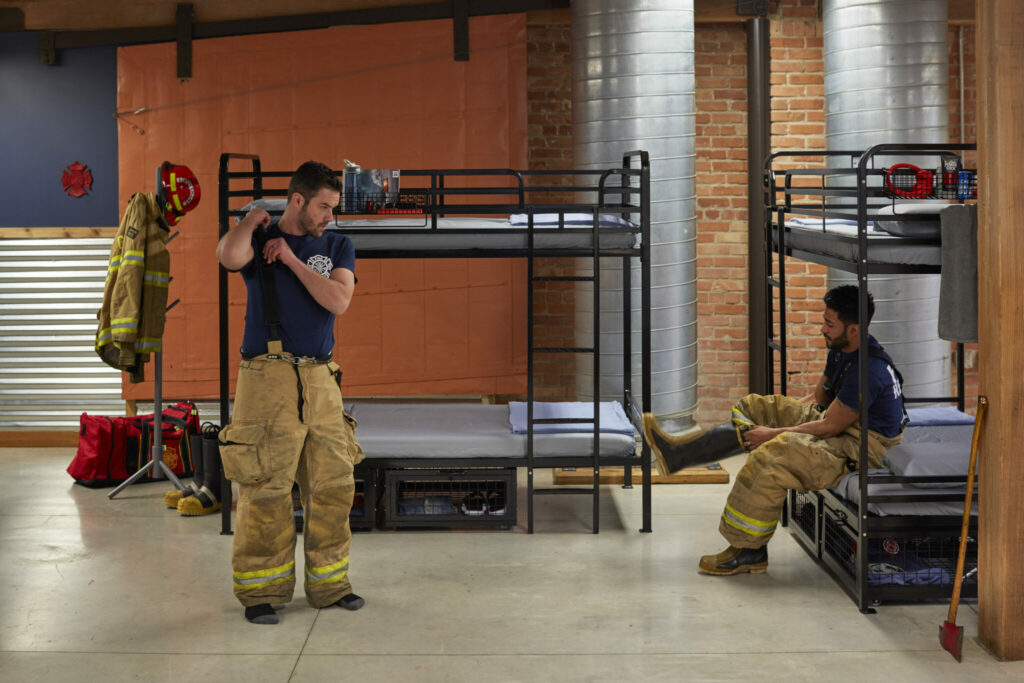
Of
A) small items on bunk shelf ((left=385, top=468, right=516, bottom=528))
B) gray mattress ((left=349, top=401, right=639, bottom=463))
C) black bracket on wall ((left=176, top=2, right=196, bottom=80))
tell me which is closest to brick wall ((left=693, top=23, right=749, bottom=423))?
gray mattress ((left=349, top=401, right=639, bottom=463))

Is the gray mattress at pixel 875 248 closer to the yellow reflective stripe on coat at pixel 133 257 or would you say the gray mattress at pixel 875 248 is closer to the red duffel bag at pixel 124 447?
the yellow reflective stripe on coat at pixel 133 257

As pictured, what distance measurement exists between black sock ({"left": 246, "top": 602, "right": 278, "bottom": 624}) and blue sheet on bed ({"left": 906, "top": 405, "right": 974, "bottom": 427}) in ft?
11.2

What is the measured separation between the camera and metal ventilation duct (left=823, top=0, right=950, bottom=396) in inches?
317

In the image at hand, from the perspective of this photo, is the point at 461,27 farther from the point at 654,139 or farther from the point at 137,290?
the point at 137,290

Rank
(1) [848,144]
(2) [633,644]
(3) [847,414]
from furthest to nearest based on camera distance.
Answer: (1) [848,144] → (3) [847,414] → (2) [633,644]

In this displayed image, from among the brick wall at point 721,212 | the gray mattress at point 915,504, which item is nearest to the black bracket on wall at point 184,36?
the brick wall at point 721,212

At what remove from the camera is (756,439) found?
6102mm

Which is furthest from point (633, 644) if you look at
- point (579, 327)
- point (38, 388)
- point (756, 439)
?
point (38, 388)

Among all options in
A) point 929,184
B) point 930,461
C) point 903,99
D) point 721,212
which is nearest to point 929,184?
point 929,184

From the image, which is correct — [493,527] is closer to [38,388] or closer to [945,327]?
[945,327]

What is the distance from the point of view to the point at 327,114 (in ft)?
29.8

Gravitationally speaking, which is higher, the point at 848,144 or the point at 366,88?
the point at 366,88

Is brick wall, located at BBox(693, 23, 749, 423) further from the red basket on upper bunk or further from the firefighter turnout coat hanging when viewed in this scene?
the firefighter turnout coat hanging

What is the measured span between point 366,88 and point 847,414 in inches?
188
